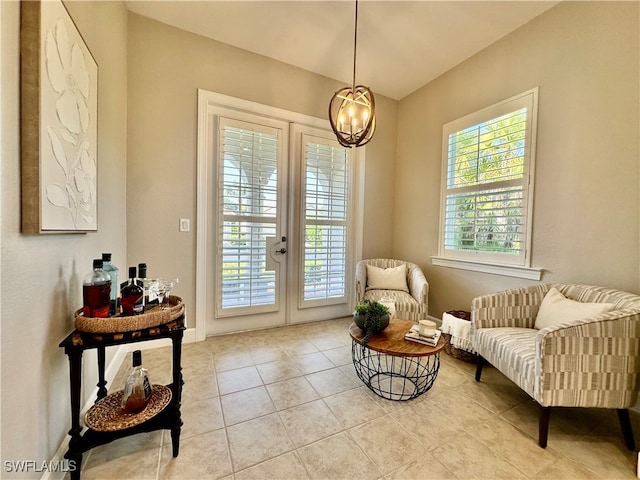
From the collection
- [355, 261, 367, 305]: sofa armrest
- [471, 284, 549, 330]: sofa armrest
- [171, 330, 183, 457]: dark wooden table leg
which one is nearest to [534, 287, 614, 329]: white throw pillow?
[471, 284, 549, 330]: sofa armrest

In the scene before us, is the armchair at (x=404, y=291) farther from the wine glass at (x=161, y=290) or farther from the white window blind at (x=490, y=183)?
the wine glass at (x=161, y=290)

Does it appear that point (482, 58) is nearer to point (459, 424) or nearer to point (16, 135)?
point (459, 424)

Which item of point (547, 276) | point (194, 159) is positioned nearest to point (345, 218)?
point (194, 159)

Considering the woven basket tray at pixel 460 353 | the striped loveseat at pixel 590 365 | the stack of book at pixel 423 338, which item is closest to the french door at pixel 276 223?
the woven basket tray at pixel 460 353

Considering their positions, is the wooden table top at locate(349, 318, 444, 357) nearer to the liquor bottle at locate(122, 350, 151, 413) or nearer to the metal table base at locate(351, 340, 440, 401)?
the metal table base at locate(351, 340, 440, 401)

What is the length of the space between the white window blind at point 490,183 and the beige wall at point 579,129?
0.33 feet

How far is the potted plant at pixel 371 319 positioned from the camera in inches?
70.1

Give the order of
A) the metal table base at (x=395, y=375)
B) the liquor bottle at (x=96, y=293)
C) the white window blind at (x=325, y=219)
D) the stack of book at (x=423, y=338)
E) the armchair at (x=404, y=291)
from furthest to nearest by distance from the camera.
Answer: the white window blind at (x=325, y=219) → the armchair at (x=404, y=291) → the metal table base at (x=395, y=375) → the stack of book at (x=423, y=338) → the liquor bottle at (x=96, y=293)

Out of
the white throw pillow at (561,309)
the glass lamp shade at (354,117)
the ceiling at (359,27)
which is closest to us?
the white throw pillow at (561,309)

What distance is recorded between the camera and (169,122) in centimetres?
246

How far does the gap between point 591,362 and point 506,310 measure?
616mm

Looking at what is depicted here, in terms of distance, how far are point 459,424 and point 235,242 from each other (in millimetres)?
2374

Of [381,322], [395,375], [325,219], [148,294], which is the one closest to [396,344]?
[381,322]

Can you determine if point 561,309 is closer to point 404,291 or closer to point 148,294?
point 404,291
